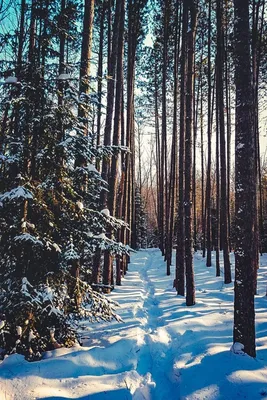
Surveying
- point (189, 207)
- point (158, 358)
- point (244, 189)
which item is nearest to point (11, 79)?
point (244, 189)

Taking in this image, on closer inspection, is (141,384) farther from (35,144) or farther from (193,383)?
(35,144)

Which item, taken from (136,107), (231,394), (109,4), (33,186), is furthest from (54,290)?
(136,107)

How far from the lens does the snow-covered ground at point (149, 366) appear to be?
3.51 m

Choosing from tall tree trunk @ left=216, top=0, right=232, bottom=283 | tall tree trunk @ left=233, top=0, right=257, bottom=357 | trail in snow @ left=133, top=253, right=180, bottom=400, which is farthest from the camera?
tall tree trunk @ left=216, top=0, right=232, bottom=283

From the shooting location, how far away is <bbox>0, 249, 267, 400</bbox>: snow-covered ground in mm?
3506

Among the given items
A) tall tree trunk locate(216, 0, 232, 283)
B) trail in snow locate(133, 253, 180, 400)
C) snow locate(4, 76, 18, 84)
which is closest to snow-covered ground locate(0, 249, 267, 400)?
trail in snow locate(133, 253, 180, 400)

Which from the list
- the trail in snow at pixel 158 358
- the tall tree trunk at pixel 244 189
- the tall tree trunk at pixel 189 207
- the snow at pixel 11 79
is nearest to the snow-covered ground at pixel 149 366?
the trail in snow at pixel 158 358

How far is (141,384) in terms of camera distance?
3.83 meters

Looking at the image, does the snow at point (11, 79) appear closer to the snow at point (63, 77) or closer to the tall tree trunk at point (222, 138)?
the snow at point (63, 77)

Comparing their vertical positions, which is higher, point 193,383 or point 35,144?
point 35,144

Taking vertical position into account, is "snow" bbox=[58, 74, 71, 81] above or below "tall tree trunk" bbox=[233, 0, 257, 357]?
above

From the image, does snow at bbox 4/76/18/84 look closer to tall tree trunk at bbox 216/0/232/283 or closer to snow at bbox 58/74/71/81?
snow at bbox 58/74/71/81

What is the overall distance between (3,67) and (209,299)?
8.04m

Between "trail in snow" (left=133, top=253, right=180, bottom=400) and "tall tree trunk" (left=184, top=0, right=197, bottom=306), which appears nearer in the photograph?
"trail in snow" (left=133, top=253, right=180, bottom=400)
